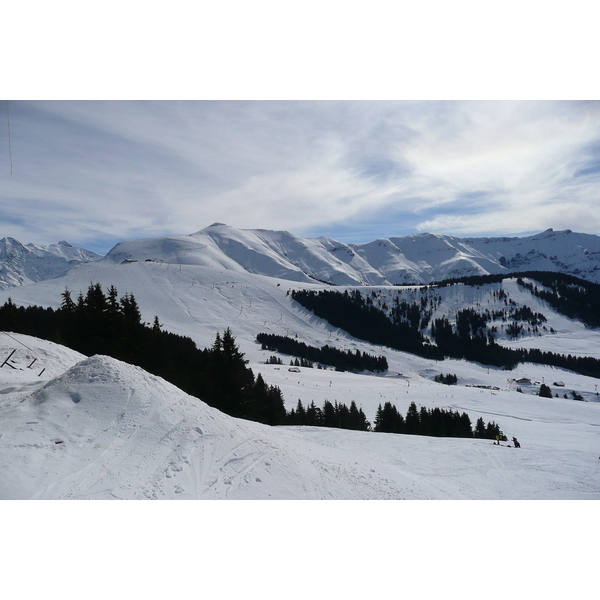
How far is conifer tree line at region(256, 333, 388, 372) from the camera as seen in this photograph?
376ft

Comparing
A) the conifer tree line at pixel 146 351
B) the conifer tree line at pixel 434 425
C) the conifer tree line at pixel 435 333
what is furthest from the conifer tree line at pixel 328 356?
the conifer tree line at pixel 146 351

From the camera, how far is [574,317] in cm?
19125

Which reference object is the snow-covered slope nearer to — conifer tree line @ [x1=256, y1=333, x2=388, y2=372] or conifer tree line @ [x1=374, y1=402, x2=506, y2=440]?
conifer tree line @ [x1=374, y1=402, x2=506, y2=440]

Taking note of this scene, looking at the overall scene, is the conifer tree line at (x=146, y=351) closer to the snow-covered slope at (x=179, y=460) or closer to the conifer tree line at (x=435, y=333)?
the snow-covered slope at (x=179, y=460)

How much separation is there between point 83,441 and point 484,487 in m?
12.6

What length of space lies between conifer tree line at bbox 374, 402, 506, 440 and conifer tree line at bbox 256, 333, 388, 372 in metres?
70.0

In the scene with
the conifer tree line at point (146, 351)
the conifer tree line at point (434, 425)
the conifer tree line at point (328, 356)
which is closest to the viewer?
the conifer tree line at point (146, 351)

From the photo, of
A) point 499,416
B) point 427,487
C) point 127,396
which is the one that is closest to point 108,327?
point 127,396

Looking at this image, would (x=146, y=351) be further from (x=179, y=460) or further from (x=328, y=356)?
(x=328, y=356)

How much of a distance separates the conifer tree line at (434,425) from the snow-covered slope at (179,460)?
76.2 ft

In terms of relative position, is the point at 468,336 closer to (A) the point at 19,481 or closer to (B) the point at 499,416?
(B) the point at 499,416

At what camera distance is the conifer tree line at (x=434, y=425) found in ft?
124

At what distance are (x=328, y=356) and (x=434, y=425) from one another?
79591 mm

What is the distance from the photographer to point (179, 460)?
339 inches
